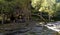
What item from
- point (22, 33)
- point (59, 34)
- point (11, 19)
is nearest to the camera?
point (59, 34)

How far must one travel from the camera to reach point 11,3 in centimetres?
2628

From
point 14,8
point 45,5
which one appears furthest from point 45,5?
point 14,8

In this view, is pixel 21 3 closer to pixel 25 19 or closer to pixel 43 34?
pixel 25 19

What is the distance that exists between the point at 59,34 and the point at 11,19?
43.3ft

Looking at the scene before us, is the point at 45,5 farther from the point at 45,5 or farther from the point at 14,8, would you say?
the point at 14,8

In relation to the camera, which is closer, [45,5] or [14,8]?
[14,8]

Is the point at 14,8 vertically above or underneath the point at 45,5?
underneath

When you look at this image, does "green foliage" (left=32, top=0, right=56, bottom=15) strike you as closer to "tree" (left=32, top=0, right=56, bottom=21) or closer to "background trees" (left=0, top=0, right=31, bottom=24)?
"tree" (left=32, top=0, right=56, bottom=21)

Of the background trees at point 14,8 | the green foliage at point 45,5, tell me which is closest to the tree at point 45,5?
the green foliage at point 45,5

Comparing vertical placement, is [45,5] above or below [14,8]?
above

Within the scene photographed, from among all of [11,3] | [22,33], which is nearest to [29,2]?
[11,3]

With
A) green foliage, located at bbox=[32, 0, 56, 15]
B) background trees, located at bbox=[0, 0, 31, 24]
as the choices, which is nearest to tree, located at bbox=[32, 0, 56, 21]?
green foliage, located at bbox=[32, 0, 56, 15]

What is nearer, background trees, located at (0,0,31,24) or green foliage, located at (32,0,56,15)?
background trees, located at (0,0,31,24)

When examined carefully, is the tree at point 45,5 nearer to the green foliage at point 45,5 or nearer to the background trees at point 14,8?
the green foliage at point 45,5
